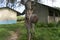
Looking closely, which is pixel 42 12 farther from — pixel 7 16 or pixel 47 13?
pixel 7 16

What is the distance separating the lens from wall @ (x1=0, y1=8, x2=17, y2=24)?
3198cm

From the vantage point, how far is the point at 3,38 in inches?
778

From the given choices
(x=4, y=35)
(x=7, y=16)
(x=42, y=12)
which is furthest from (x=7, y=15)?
(x=4, y=35)

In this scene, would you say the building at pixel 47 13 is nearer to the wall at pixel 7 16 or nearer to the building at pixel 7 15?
the building at pixel 7 15

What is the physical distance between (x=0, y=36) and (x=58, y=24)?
8808mm

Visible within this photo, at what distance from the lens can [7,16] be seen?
107 ft

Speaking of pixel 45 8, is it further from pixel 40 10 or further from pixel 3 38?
pixel 3 38

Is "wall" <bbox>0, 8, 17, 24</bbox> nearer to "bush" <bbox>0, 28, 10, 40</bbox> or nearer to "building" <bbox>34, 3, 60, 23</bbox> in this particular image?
"building" <bbox>34, 3, 60, 23</bbox>

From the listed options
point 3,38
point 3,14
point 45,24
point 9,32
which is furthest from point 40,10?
point 3,38

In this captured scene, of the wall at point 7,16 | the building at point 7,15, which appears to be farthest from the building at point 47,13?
the wall at point 7,16

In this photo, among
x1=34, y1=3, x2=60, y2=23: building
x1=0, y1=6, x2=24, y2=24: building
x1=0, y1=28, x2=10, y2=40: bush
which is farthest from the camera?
x1=0, y1=6, x2=24, y2=24: building

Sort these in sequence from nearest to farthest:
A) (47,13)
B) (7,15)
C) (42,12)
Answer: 1. (47,13)
2. (42,12)
3. (7,15)

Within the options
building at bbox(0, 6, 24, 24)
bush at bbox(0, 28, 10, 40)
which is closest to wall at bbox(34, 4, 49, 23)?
building at bbox(0, 6, 24, 24)

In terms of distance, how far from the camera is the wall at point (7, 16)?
31984 mm
